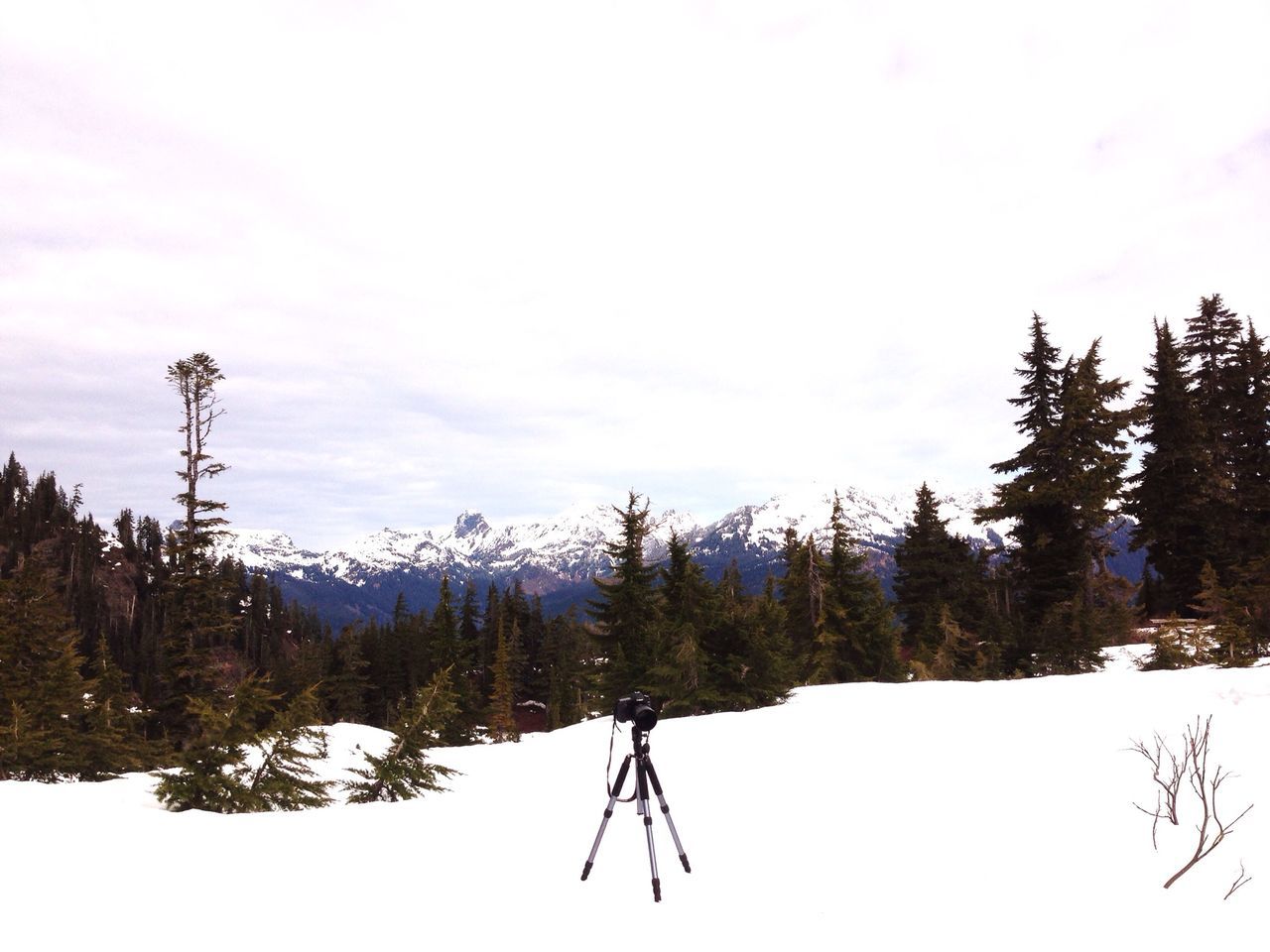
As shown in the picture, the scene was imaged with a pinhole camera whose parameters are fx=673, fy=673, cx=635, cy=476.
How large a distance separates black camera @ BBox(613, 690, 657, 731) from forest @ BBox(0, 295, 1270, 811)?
20.1 ft

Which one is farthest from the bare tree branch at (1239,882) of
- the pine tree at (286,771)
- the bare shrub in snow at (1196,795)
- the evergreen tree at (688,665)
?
the evergreen tree at (688,665)

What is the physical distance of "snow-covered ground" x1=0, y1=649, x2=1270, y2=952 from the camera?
4.99 m

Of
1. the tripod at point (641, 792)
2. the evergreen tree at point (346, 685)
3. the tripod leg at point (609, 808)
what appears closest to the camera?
the tripod at point (641, 792)

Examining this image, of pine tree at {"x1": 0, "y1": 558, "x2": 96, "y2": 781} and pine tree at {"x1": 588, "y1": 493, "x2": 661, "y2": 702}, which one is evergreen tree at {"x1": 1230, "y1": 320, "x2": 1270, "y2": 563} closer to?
pine tree at {"x1": 588, "y1": 493, "x2": 661, "y2": 702}

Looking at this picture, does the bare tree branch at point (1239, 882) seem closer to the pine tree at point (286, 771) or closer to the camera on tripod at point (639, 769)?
the camera on tripod at point (639, 769)

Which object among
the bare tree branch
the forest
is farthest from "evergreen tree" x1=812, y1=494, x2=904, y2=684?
the bare tree branch

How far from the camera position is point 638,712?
230 inches

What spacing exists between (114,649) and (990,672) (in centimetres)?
10874

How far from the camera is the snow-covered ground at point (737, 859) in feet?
16.4

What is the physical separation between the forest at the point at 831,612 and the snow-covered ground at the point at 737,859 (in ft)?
6.15

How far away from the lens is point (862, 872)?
238 inches

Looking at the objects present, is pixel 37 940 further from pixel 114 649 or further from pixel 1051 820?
pixel 114 649

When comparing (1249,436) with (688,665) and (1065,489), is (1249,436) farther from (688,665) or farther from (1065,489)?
(688,665)

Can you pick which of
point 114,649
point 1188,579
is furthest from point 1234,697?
point 114,649
